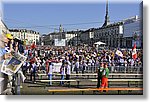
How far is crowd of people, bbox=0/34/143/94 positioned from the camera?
31.0 ft

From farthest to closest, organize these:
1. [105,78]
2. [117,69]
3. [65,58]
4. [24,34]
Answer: [117,69]
[65,58]
[105,78]
[24,34]

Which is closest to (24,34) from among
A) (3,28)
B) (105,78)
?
(3,28)

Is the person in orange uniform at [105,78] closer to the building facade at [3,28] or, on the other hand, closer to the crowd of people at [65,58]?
the crowd of people at [65,58]

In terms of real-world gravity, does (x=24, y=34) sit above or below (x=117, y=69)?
above

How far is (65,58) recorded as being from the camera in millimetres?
12055

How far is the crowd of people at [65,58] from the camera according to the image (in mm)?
9461

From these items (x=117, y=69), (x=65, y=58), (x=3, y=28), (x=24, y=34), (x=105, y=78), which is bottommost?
(x=105, y=78)

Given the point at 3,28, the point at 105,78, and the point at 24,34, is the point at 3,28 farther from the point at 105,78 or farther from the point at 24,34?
the point at 105,78

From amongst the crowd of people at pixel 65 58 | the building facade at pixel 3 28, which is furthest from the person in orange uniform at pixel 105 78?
the building facade at pixel 3 28

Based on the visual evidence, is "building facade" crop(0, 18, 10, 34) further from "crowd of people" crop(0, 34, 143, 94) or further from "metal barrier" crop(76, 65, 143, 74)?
"metal barrier" crop(76, 65, 143, 74)

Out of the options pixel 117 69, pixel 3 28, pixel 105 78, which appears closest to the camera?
pixel 3 28

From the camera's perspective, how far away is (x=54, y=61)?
39.4 feet

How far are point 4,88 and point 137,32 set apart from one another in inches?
130

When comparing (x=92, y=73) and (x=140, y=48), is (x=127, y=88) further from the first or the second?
(x=92, y=73)
